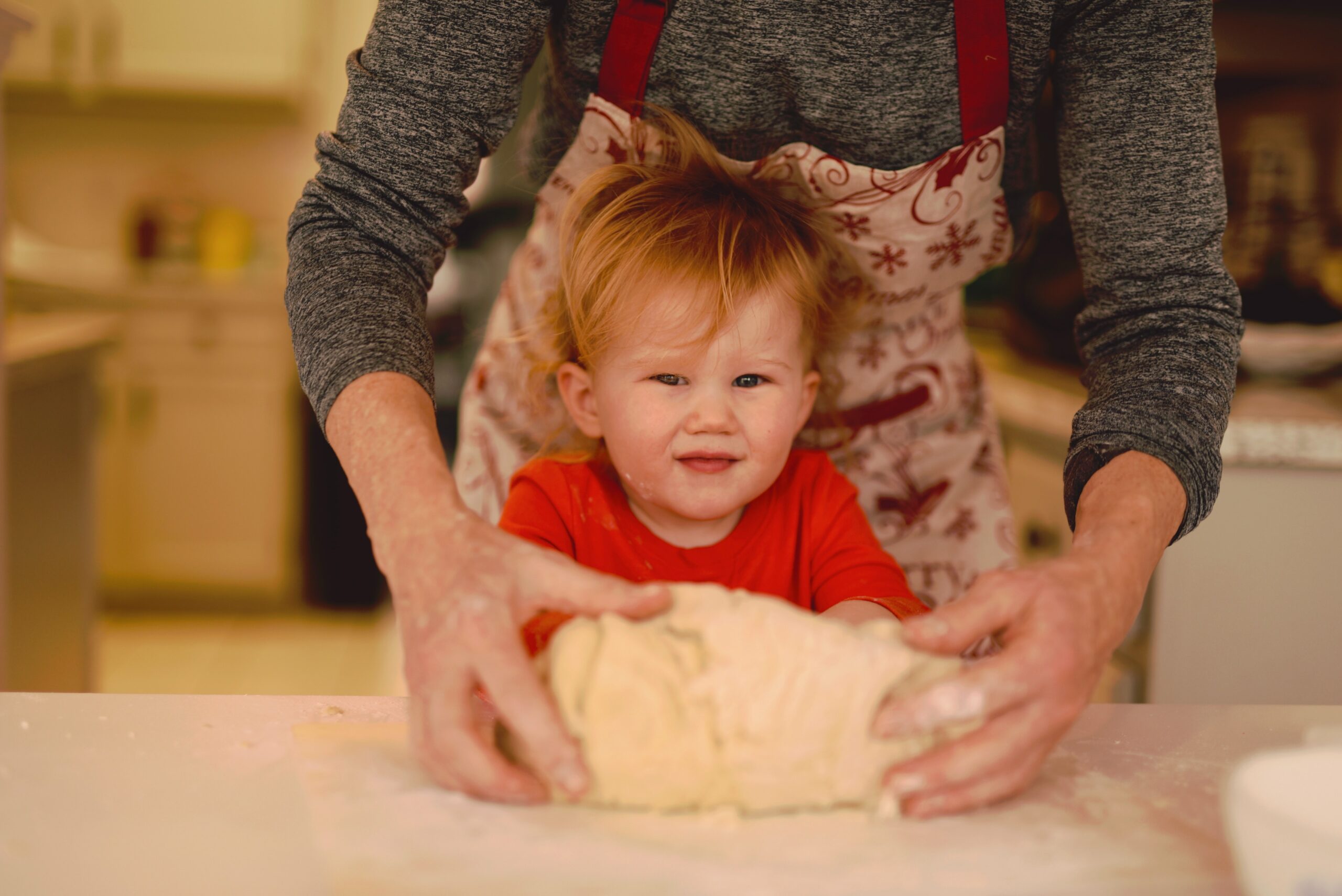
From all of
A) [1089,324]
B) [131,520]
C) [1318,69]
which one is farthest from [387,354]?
[131,520]

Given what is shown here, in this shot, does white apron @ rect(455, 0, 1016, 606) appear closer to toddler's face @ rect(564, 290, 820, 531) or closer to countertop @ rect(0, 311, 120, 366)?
toddler's face @ rect(564, 290, 820, 531)

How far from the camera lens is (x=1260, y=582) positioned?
149cm

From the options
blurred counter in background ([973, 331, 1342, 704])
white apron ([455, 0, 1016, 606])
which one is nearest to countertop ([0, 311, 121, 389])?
white apron ([455, 0, 1016, 606])

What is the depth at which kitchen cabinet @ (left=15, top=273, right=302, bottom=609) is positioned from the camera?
3.17 meters

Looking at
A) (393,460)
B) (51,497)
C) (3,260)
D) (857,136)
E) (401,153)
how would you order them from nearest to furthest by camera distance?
1. (393,460)
2. (401,153)
3. (857,136)
4. (3,260)
5. (51,497)

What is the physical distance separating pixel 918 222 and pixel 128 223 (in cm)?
317

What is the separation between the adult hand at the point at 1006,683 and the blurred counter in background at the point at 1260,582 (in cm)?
93

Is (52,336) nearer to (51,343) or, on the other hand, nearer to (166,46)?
(51,343)

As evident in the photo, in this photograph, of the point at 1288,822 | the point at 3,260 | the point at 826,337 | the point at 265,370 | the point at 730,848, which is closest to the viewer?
the point at 1288,822

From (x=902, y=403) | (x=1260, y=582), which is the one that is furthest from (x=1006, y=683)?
(x=1260, y=582)

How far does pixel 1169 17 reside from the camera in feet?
2.81

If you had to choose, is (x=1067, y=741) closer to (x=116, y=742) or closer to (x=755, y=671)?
(x=755, y=671)

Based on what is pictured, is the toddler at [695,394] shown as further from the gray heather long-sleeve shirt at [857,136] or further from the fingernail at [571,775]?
the fingernail at [571,775]

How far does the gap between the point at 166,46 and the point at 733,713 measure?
3337 millimetres
